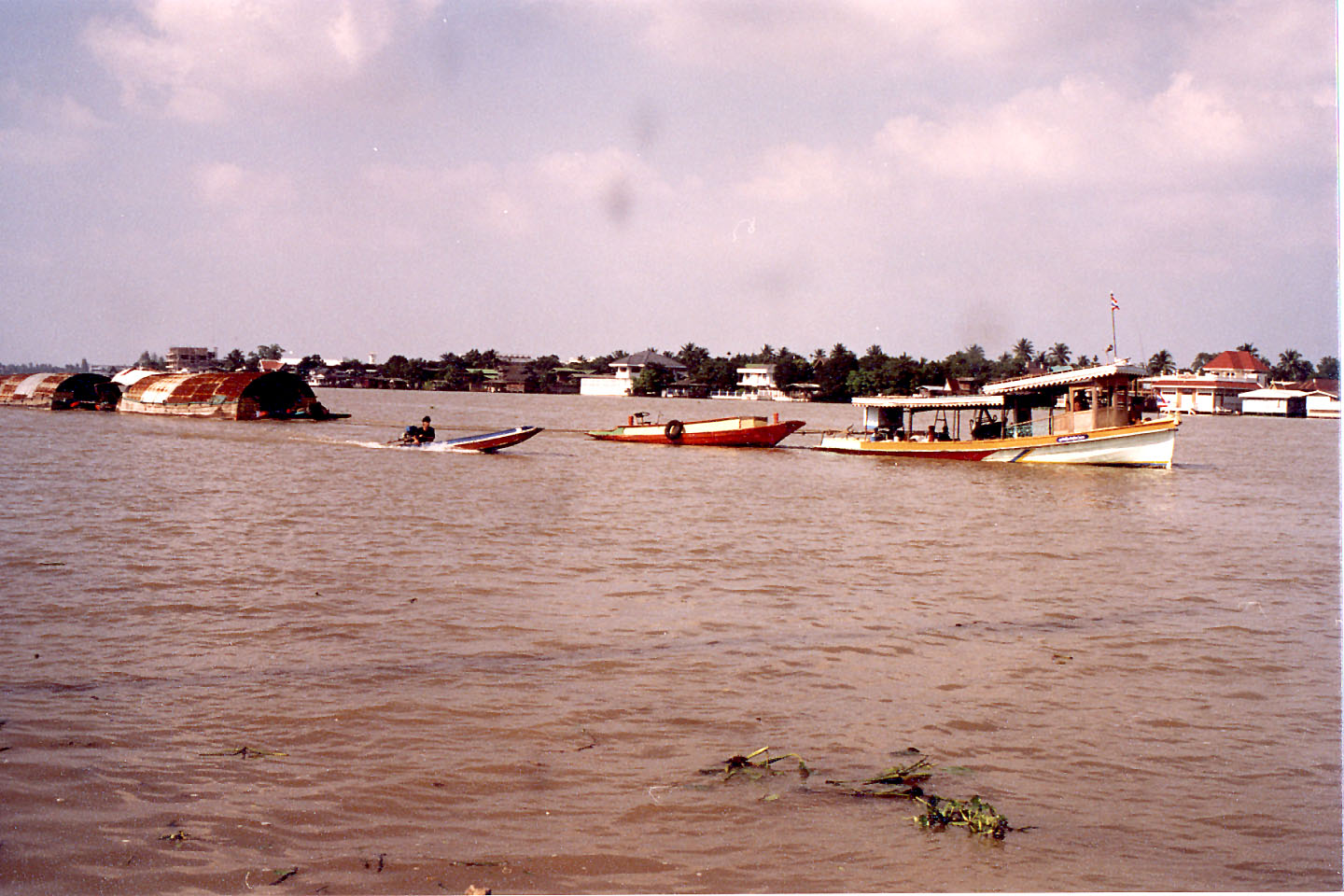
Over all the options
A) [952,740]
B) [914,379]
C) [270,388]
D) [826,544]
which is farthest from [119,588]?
[914,379]

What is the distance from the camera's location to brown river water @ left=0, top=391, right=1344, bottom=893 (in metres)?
4.63

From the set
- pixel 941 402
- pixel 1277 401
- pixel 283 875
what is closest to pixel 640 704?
pixel 283 875

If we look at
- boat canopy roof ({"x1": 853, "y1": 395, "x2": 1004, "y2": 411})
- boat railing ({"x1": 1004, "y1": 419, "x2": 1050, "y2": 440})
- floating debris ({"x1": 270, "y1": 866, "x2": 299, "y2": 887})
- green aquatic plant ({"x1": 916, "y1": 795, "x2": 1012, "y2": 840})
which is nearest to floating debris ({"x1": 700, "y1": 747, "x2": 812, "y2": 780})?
green aquatic plant ({"x1": 916, "y1": 795, "x2": 1012, "y2": 840})

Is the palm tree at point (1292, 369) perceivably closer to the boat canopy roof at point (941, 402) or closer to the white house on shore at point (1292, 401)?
the white house on shore at point (1292, 401)

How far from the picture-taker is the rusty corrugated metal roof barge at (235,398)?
140 ft

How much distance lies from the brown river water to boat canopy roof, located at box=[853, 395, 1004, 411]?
15489mm

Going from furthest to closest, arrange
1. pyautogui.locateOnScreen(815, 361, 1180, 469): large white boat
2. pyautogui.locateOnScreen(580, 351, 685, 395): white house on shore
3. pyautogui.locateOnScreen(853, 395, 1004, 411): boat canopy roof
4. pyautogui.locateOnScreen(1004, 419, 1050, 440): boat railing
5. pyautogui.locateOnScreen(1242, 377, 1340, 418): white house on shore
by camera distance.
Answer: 1. pyautogui.locateOnScreen(580, 351, 685, 395): white house on shore
2. pyautogui.locateOnScreen(1242, 377, 1340, 418): white house on shore
3. pyautogui.locateOnScreen(853, 395, 1004, 411): boat canopy roof
4. pyautogui.locateOnScreen(1004, 419, 1050, 440): boat railing
5. pyautogui.locateOnScreen(815, 361, 1180, 469): large white boat

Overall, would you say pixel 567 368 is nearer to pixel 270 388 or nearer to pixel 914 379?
pixel 914 379

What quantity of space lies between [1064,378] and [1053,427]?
2.06 meters

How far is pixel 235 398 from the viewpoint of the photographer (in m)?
42.6

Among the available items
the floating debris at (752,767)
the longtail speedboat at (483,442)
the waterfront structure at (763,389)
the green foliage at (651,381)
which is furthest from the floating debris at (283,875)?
the green foliage at (651,381)

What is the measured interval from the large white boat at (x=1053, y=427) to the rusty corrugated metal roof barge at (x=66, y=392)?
3948 centimetres

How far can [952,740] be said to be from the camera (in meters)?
6.19

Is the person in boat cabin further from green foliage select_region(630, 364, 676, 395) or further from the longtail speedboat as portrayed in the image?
green foliage select_region(630, 364, 676, 395)
